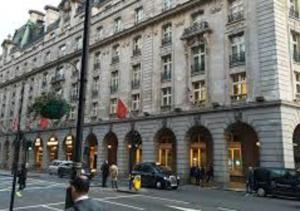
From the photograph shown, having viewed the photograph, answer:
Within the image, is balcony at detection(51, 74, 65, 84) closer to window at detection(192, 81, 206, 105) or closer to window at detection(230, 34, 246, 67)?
window at detection(192, 81, 206, 105)

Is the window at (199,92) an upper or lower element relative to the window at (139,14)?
lower

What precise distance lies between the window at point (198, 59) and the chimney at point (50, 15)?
34.7 metres

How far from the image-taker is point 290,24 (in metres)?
29.1

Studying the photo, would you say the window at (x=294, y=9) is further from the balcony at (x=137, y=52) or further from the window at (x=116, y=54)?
the window at (x=116, y=54)

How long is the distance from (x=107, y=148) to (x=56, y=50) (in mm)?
19389

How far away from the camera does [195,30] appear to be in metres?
33.3

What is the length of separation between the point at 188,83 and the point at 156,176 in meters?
9.94

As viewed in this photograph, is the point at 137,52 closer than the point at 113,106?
Yes

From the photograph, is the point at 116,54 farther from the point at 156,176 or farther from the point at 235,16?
the point at 156,176

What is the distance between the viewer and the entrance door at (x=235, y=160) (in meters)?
32.4

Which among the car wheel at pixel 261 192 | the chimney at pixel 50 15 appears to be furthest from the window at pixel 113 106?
the chimney at pixel 50 15

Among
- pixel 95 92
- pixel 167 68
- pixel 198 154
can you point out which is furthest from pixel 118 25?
pixel 198 154

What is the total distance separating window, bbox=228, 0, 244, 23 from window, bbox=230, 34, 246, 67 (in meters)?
1.50

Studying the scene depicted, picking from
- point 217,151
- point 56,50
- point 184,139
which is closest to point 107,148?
point 184,139
